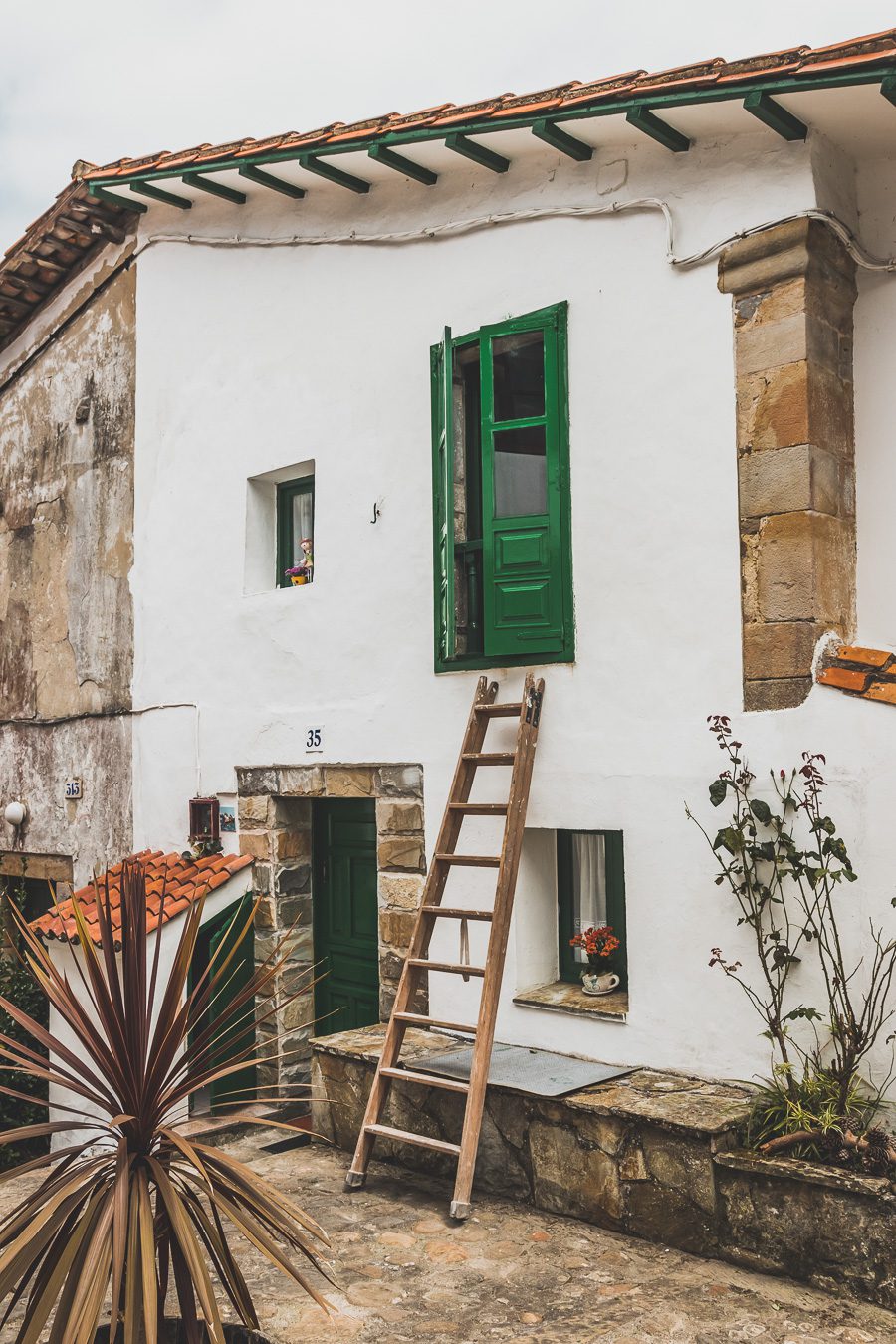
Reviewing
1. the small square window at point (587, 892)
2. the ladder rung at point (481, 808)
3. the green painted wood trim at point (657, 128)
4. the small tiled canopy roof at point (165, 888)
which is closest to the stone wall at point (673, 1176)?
the small square window at point (587, 892)

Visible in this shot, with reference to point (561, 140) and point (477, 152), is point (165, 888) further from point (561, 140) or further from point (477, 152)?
point (561, 140)

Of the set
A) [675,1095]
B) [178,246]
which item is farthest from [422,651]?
[178,246]

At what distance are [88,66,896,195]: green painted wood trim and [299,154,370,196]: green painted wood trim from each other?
2.1 inches

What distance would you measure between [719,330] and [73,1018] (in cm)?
371

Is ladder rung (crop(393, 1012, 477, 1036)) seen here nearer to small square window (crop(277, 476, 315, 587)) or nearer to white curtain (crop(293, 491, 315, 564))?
small square window (crop(277, 476, 315, 587))

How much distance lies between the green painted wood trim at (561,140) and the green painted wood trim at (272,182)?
1869 mm

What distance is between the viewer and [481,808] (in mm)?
5473

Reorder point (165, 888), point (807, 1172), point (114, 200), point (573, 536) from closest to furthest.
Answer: point (807, 1172) → point (573, 536) → point (165, 888) → point (114, 200)

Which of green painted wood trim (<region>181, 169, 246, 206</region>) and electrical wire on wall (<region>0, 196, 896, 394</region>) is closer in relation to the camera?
electrical wire on wall (<region>0, 196, 896, 394</region>)

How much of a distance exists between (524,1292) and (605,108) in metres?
4.64

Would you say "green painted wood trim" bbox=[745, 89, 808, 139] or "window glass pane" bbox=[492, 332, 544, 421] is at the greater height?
"green painted wood trim" bbox=[745, 89, 808, 139]

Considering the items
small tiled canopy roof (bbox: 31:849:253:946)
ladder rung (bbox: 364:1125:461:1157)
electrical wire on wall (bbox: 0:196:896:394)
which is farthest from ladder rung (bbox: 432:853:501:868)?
electrical wire on wall (bbox: 0:196:896:394)

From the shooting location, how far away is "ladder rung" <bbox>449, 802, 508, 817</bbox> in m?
5.43

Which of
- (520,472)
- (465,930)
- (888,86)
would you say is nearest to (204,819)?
(465,930)
